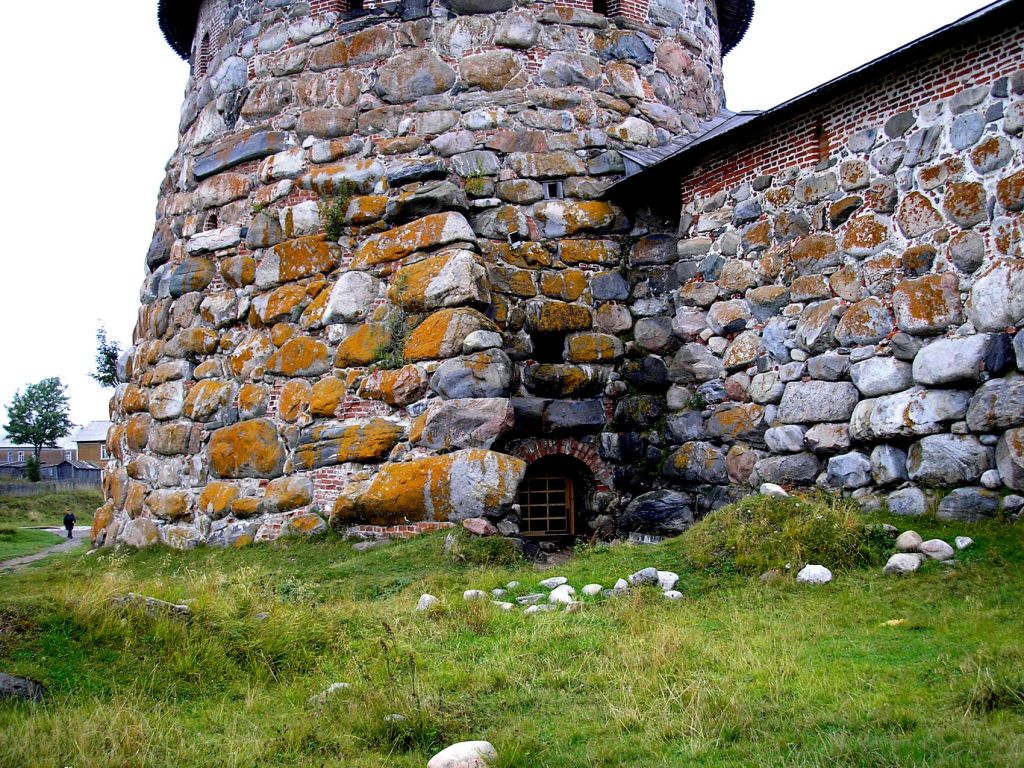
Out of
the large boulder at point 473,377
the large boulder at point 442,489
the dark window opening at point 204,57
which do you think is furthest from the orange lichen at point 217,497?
the dark window opening at point 204,57

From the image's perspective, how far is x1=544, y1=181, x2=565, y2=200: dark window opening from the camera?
34.6 feet

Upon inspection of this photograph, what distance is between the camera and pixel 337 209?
1054cm

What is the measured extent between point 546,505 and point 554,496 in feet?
0.65

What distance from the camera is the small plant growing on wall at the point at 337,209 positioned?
10.5 m

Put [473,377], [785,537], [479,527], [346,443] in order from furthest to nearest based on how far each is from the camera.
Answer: [346,443] < [473,377] < [479,527] < [785,537]

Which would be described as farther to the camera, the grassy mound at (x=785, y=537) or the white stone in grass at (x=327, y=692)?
the grassy mound at (x=785, y=537)

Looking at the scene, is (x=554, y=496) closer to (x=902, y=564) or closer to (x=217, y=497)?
(x=217, y=497)

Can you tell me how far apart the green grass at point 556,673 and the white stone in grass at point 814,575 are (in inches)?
4.0

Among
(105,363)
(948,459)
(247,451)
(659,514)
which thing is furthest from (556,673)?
(105,363)

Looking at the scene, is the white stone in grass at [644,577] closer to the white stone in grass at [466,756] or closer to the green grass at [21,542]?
the white stone in grass at [466,756]

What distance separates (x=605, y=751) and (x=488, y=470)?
5.18 meters

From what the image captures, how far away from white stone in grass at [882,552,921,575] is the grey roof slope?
4217 mm

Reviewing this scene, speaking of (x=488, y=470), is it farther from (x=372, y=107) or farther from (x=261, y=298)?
(x=372, y=107)

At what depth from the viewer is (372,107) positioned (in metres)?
10.8
